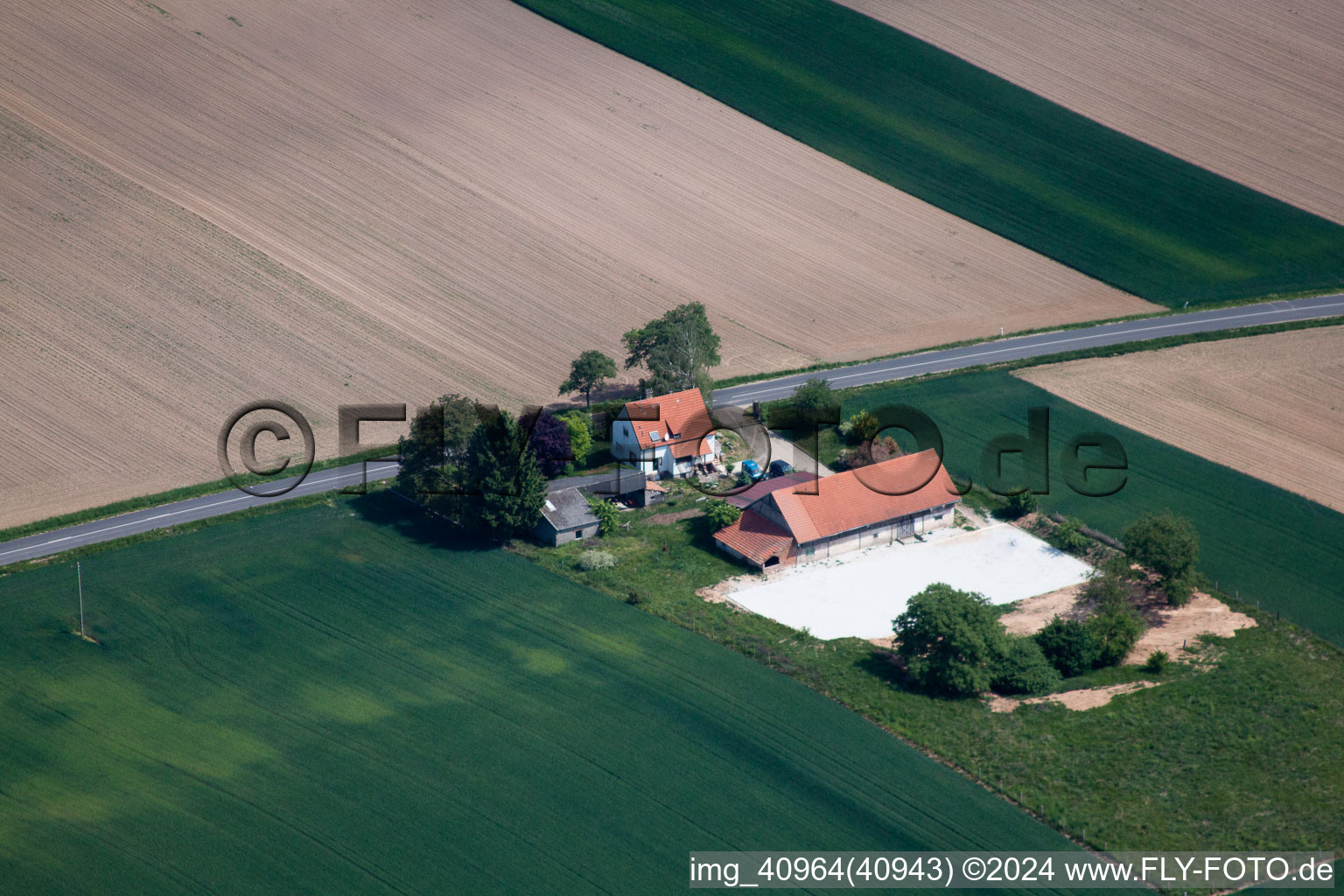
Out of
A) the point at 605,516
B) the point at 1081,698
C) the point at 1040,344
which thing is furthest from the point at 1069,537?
the point at 605,516

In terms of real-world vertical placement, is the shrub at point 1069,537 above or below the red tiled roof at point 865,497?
below

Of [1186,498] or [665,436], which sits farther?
[665,436]

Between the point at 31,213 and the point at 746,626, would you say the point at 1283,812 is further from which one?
the point at 31,213

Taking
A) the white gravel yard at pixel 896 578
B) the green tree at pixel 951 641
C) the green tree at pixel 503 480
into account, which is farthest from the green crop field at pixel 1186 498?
the green tree at pixel 503 480

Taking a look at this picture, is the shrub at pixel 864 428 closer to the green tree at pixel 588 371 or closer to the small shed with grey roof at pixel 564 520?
the green tree at pixel 588 371

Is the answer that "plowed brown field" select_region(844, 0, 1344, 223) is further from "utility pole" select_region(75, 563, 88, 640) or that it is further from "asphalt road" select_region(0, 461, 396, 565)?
"utility pole" select_region(75, 563, 88, 640)

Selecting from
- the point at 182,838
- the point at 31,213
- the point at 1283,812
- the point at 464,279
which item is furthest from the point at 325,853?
the point at 31,213

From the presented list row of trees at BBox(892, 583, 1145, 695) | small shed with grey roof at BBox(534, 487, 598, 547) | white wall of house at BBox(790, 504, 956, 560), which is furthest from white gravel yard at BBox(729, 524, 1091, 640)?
small shed with grey roof at BBox(534, 487, 598, 547)

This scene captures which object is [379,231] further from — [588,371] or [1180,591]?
[1180,591]

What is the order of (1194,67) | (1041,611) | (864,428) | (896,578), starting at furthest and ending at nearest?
(1194,67)
(864,428)
(896,578)
(1041,611)
